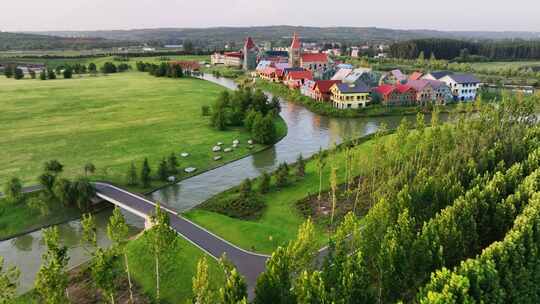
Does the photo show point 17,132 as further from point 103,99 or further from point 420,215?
point 420,215

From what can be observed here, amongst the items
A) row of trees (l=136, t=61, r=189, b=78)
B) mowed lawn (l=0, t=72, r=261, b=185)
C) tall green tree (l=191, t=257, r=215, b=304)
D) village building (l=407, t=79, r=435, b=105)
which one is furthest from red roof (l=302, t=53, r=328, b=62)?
tall green tree (l=191, t=257, r=215, b=304)

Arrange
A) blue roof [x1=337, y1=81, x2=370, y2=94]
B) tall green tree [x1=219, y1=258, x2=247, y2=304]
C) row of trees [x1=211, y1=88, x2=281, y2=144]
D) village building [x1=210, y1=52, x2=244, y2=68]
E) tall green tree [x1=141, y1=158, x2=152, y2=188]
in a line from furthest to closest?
village building [x1=210, y1=52, x2=244, y2=68] < blue roof [x1=337, y1=81, x2=370, y2=94] < row of trees [x1=211, y1=88, x2=281, y2=144] < tall green tree [x1=141, y1=158, x2=152, y2=188] < tall green tree [x1=219, y1=258, x2=247, y2=304]

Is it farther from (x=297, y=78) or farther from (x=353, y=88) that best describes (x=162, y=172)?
(x=297, y=78)

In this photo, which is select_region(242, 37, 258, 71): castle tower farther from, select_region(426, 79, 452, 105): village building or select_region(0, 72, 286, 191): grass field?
select_region(426, 79, 452, 105): village building

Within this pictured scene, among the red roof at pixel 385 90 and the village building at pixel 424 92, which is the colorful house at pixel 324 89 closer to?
the red roof at pixel 385 90

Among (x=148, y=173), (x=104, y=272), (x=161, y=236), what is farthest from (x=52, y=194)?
(x=104, y=272)

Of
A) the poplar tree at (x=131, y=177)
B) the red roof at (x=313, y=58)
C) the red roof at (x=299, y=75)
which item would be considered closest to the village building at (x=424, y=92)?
the red roof at (x=299, y=75)

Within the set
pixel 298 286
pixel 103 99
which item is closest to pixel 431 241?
pixel 298 286
